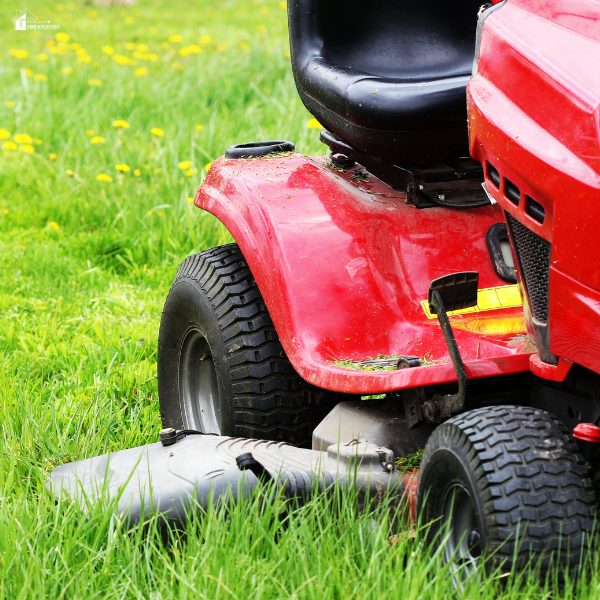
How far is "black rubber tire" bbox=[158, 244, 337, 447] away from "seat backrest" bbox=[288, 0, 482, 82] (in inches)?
25.7

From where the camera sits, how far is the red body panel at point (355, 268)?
5.18 ft

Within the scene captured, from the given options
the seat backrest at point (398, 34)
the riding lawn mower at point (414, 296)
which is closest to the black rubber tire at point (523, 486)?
the riding lawn mower at point (414, 296)

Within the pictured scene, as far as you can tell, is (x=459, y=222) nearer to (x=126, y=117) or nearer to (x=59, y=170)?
(x=59, y=170)

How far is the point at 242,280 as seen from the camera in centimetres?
189

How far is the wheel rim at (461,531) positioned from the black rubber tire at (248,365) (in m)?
0.51

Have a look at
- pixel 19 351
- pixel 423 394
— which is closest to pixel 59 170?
pixel 19 351

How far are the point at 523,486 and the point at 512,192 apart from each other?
43cm

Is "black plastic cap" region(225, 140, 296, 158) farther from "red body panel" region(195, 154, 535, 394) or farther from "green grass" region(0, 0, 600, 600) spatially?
"green grass" region(0, 0, 600, 600)

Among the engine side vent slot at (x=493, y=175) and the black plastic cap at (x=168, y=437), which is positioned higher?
the engine side vent slot at (x=493, y=175)

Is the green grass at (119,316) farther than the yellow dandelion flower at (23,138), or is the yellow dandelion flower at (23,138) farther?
the yellow dandelion flower at (23,138)

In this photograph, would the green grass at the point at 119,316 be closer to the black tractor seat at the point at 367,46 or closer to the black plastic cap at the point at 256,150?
the black plastic cap at the point at 256,150

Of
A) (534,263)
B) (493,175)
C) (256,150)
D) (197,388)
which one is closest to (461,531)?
(534,263)

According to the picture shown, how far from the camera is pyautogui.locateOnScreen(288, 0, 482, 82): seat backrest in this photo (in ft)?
7.18

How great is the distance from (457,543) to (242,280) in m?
0.80
